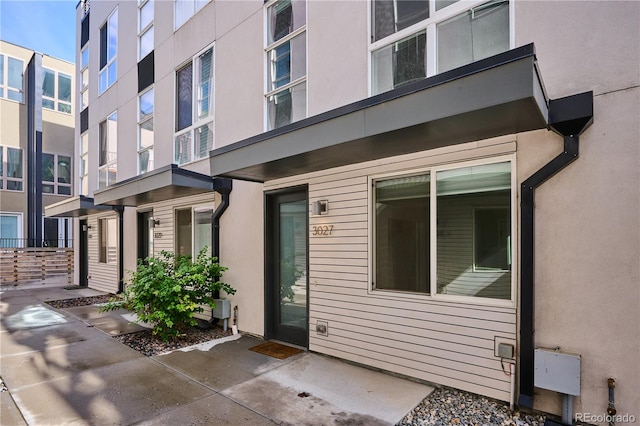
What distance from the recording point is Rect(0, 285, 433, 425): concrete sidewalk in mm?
3234

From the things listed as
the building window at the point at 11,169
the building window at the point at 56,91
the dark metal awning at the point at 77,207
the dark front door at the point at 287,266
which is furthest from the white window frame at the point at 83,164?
the dark front door at the point at 287,266

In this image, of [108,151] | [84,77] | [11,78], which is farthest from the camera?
[11,78]

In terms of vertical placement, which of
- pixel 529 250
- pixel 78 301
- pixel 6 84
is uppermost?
pixel 6 84

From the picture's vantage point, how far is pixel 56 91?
1703 cm

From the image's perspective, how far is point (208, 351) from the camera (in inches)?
198

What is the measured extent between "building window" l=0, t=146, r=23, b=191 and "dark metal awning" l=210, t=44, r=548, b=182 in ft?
54.4

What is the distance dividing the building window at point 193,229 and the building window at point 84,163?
5910 mm

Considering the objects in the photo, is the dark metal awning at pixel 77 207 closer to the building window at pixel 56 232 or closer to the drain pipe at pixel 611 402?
the building window at pixel 56 232

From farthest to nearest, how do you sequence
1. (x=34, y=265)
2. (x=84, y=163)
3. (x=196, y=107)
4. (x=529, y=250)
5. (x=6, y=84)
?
1. (x=6, y=84)
2. (x=34, y=265)
3. (x=84, y=163)
4. (x=196, y=107)
5. (x=529, y=250)

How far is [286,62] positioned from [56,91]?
1714cm

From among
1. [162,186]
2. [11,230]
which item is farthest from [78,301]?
[11,230]

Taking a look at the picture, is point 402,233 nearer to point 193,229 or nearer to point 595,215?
point 595,215

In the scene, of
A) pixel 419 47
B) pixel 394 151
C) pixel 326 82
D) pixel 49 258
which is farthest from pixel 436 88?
pixel 49 258

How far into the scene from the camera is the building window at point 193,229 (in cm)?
701
